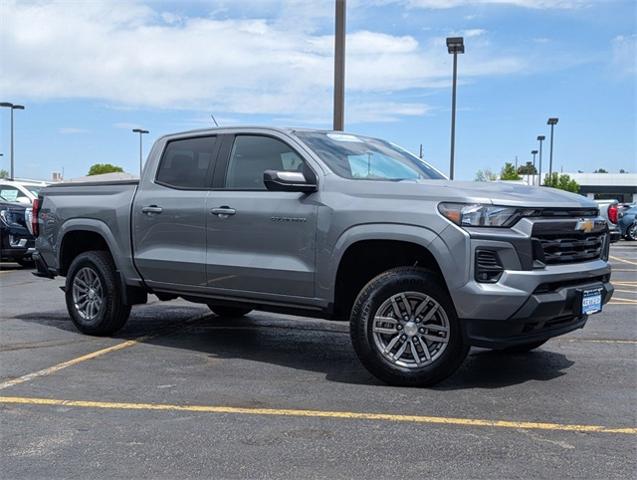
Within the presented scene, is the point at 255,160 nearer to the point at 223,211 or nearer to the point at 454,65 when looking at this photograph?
the point at 223,211

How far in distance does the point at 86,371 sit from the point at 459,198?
3.14 meters

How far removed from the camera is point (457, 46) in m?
26.7

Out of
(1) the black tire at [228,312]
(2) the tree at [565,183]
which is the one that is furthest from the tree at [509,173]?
(1) the black tire at [228,312]

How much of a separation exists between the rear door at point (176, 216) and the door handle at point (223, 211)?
Result: 0.51ft

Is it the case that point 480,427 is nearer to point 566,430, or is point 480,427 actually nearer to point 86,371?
point 566,430

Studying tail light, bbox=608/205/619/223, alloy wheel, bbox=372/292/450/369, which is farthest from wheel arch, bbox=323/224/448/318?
tail light, bbox=608/205/619/223

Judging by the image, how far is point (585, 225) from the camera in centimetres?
537

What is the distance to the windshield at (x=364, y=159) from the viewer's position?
593 cm

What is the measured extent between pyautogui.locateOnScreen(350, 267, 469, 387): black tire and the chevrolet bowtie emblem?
107cm

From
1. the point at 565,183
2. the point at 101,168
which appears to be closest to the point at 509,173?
the point at 565,183

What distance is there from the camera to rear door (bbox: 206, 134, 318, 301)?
575 centimetres

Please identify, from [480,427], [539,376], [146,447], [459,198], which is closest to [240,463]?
[146,447]

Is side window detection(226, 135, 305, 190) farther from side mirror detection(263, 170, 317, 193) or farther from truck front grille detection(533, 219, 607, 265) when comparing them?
truck front grille detection(533, 219, 607, 265)

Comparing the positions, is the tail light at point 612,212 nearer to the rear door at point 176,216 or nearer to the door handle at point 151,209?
the rear door at point 176,216
